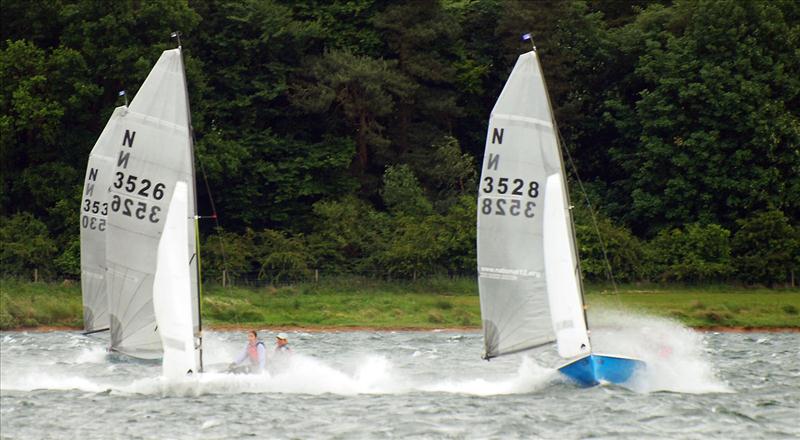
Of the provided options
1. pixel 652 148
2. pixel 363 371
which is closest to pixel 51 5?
pixel 652 148

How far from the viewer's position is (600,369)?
30859 millimetres

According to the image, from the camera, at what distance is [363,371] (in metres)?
35.4

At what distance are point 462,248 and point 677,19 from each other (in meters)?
17.9

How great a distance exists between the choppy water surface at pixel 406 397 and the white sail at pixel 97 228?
1215 mm

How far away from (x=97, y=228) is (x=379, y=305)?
1798cm

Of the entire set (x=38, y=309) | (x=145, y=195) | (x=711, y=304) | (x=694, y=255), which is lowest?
(x=711, y=304)

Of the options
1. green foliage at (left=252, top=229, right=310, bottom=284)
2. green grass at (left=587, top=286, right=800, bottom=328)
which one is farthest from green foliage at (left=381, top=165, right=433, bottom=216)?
green grass at (left=587, top=286, right=800, bottom=328)

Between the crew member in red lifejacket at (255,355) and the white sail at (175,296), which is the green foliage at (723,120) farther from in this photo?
the white sail at (175,296)

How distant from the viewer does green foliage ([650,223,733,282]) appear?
64188 mm

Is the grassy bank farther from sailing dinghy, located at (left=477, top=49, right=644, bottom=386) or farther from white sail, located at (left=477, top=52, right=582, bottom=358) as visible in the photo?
sailing dinghy, located at (left=477, top=49, right=644, bottom=386)

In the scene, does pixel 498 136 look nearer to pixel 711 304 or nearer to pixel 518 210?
pixel 518 210

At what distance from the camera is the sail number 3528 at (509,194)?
30.8 metres

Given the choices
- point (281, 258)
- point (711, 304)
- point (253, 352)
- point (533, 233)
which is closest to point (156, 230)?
point (253, 352)

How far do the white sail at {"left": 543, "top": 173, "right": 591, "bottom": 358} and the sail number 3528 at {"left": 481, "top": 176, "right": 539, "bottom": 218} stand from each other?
0.32m
